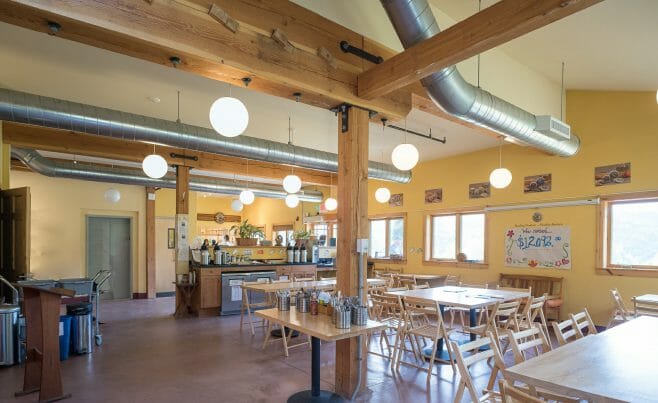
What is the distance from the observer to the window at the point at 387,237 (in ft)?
29.0

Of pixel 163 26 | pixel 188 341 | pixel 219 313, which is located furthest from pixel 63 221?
pixel 163 26

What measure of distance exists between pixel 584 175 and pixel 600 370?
478 cm

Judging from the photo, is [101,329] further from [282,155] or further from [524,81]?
[524,81]

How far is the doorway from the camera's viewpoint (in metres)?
8.55

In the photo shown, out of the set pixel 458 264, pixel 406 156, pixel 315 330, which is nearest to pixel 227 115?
pixel 315 330

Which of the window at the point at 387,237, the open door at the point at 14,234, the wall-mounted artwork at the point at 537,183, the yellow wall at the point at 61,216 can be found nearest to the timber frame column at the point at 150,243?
the yellow wall at the point at 61,216

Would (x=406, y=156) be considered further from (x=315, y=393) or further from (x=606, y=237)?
(x=606, y=237)

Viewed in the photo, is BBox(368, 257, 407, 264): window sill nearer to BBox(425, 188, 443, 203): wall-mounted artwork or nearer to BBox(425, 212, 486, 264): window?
BBox(425, 212, 486, 264): window

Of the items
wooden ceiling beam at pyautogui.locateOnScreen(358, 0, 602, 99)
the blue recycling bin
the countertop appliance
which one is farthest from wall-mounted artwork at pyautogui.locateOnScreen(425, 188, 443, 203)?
the blue recycling bin

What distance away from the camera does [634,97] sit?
5156 millimetres

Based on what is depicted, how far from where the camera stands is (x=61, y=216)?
812cm

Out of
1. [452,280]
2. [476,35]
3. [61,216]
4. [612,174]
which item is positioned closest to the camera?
[476,35]

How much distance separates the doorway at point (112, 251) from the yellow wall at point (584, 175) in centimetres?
734

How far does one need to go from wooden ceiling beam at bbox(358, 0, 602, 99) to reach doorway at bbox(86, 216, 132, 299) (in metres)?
8.00
